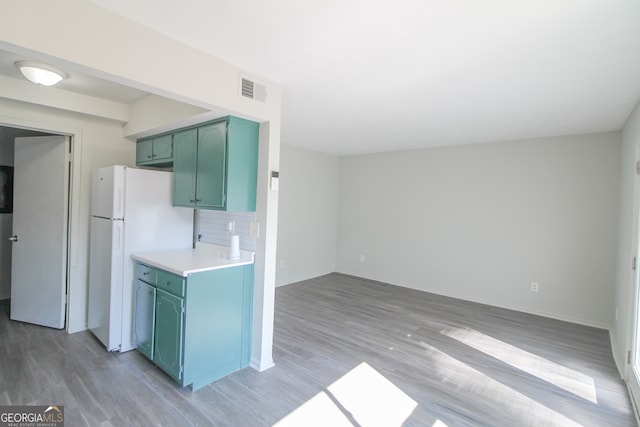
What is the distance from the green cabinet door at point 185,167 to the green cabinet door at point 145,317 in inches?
32.8

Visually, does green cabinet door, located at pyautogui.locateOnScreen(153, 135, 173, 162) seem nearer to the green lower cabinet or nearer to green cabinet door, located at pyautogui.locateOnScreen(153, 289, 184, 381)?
the green lower cabinet

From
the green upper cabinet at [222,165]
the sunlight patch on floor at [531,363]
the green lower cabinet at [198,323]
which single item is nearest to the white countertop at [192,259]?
the green lower cabinet at [198,323]

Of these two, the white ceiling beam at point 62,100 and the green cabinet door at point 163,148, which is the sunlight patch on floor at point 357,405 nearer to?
the green cabinet door at point 163,148

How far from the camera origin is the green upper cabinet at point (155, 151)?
10.5ft

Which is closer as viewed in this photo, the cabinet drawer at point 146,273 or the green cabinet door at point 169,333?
the green cabinet door at point 169,333

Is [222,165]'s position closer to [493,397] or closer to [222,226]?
[222,226]

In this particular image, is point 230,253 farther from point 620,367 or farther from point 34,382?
point 620,367

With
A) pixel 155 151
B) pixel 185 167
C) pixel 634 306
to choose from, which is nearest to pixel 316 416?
pixel 185 167

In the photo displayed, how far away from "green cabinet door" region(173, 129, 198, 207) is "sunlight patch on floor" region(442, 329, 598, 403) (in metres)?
3.16

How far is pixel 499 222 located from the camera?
4.61 m

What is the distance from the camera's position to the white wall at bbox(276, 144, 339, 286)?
17.7 ft

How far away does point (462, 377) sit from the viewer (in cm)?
266

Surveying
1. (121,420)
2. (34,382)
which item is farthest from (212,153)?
(34,382)

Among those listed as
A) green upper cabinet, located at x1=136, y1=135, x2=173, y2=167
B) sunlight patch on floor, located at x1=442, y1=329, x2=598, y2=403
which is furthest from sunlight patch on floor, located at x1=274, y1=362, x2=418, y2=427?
green upper cabinet, located at x1=136, y1=135, x2=173, y2=167
